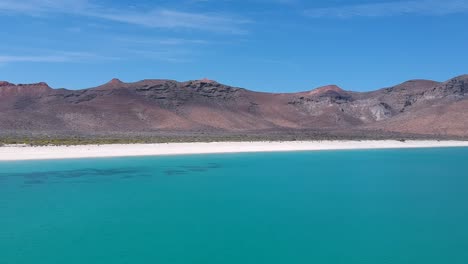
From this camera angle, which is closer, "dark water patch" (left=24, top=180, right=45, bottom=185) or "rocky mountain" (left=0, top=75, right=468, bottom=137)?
"dark water patch" (left=24, top=180, right=45, bottom=185)

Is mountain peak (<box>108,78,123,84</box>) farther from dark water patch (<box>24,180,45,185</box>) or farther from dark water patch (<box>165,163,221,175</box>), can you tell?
dark water patch (<box>24,180,45,185</box>)

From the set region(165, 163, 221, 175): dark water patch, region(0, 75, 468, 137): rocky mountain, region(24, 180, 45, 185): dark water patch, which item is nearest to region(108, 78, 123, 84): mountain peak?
region(0, 75, 468, 137): rocky mountain

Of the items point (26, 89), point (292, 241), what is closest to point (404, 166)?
point (292, 241)

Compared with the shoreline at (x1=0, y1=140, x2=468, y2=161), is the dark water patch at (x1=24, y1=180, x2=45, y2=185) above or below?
below

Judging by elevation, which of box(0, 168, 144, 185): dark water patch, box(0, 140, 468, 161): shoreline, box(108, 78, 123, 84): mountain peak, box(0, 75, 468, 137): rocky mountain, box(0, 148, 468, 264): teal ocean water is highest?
box(108, 78, 123, 84): mountain peak

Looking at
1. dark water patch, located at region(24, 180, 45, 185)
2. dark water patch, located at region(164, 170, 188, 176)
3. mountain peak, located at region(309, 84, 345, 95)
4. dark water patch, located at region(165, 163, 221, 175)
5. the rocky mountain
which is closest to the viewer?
dark water patch, located at region(24, 180, 45, 185)

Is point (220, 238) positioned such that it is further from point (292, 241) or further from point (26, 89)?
point (26, 89)

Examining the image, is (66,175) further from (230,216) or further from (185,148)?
(185,148)
